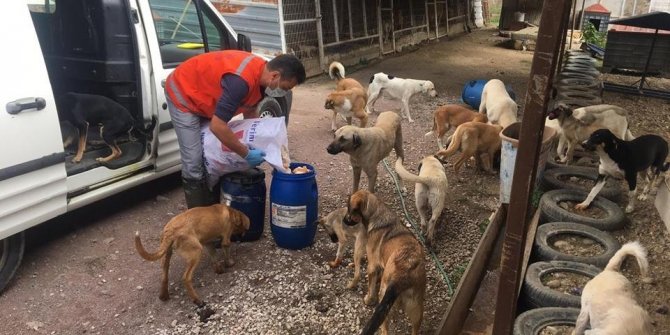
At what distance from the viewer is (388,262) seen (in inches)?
133

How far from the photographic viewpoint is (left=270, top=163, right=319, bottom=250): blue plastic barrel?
423 centimetres

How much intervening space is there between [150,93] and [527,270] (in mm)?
3731

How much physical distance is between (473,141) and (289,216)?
2.90 metres

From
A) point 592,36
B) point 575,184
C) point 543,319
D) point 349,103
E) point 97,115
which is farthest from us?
point 592,36

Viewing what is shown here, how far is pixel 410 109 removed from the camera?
989cm

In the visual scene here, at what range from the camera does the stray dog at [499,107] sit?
6906 mm

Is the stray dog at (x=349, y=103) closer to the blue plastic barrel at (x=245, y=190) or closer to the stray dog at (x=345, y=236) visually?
the blue plastic barrel at (x=245, y=190)

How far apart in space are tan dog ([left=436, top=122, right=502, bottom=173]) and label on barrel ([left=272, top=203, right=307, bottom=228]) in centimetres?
237

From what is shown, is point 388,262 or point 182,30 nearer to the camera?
point 388,262

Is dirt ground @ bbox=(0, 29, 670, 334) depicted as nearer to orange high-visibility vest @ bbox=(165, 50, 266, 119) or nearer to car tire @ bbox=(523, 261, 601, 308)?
car tire @ bbox=(523, 261, 601, 308)

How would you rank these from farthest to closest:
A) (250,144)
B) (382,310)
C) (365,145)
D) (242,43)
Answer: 1. (242,43)
2. (365,145)
3. (250,144)
4. (382,310)

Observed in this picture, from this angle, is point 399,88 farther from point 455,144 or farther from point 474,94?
point 455,144

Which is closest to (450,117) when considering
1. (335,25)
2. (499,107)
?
(499,107)

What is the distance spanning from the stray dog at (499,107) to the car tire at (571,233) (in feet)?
7.90
